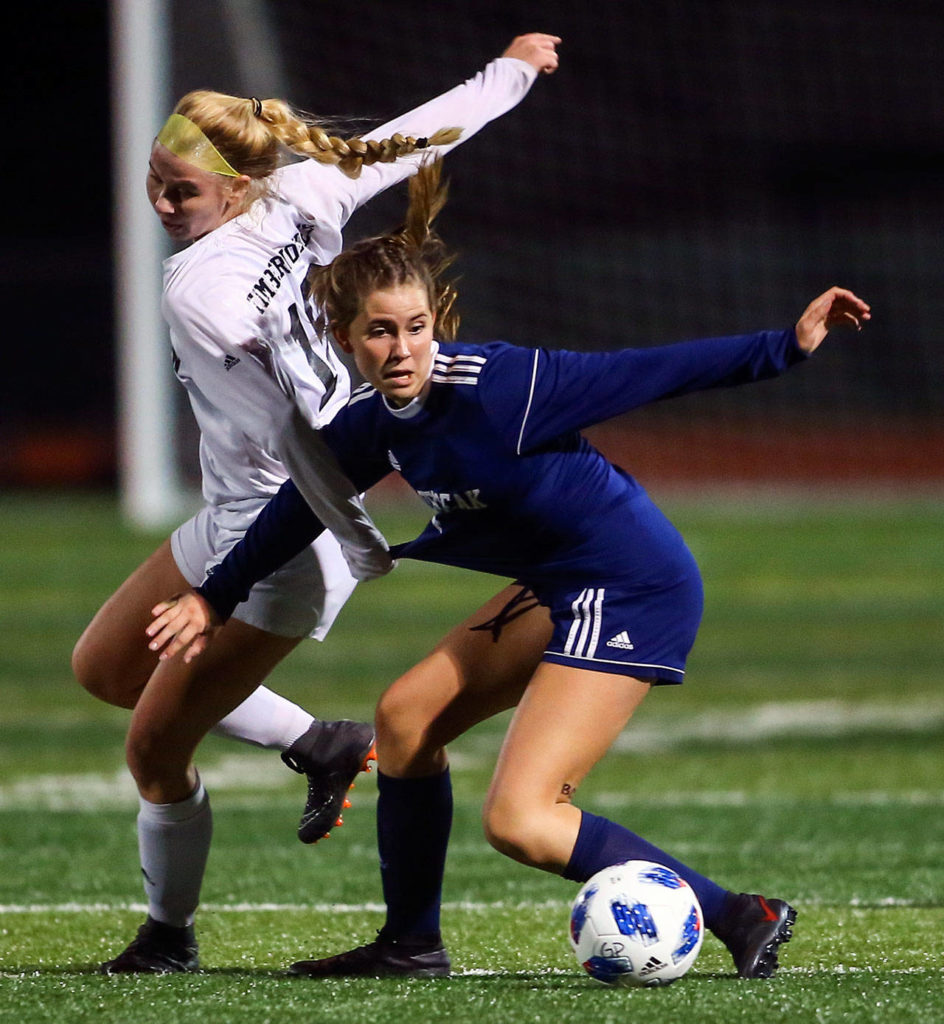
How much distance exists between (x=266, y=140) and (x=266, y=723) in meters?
1.33

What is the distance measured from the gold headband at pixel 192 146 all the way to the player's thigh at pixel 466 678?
1118 millimetres

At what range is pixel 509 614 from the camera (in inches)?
155

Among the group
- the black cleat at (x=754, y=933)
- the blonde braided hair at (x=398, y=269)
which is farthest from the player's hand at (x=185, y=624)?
the black cleat at (x=754, y=933)

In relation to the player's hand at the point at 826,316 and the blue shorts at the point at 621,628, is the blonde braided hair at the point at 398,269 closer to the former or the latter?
the blue shorts at the point at 621,628

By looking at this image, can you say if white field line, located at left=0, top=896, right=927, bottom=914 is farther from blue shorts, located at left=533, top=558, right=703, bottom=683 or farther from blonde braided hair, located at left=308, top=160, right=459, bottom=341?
blonde braided hair, located at left=308, top=160, right=459, bottom=341

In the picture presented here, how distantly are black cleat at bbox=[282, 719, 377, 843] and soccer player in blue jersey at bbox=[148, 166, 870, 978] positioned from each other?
38 centimetres

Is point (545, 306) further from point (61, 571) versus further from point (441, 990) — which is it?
point (441, 990)

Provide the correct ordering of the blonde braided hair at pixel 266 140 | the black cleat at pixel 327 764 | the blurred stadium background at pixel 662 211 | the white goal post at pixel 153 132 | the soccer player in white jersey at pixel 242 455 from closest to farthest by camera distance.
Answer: the soccer player in white jersey at pixel 242 455 → the blonde braided hair at pixel 266 140 → the black cleat at pixel 327 764 → the white goal post at pixel 153 132 → the blurred stadium background at pixel 662 211

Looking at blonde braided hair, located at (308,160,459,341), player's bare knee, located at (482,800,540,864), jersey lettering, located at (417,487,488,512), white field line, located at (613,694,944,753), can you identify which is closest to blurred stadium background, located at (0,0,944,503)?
white field line, located at (613,694,944,753)

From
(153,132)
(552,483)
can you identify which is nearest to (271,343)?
(552,483)

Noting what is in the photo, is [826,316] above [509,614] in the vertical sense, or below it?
above

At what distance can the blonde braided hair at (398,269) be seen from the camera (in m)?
3.73

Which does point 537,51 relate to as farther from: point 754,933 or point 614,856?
point 754,933

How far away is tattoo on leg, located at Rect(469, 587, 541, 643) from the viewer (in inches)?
154
